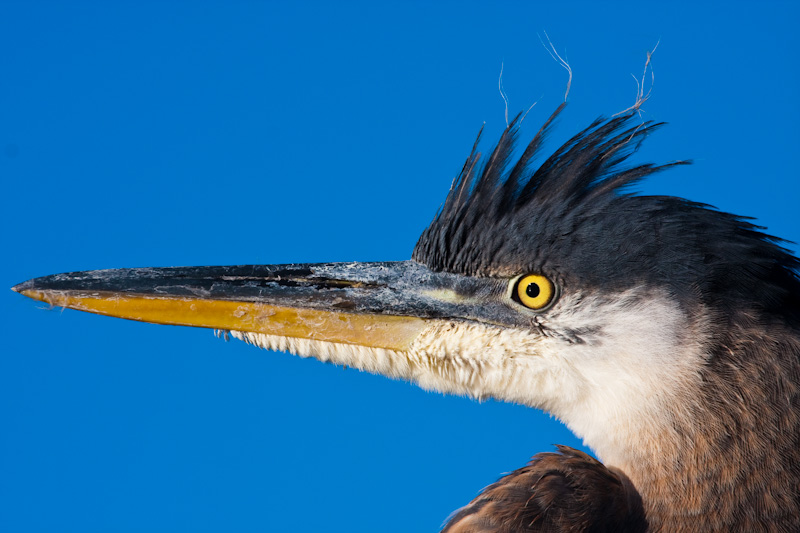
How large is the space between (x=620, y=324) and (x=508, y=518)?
513 mm

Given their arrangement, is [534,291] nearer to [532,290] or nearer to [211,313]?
[532,290]

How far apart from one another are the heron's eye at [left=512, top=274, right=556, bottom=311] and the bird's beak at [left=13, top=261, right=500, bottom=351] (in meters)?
0.17

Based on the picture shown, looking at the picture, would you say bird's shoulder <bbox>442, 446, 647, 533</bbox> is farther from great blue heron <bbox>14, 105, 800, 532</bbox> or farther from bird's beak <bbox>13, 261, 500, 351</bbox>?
bird's beak <bbox>13, 261, 500, 351</bbox>

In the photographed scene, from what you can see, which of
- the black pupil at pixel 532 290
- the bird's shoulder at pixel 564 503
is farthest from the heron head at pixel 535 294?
the bird's shoulder at pixel 564 503

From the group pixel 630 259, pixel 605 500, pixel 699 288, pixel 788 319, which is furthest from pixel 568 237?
pixel 605 500

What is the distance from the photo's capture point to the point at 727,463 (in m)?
1.54

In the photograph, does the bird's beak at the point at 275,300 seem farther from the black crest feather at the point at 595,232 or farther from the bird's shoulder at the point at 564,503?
the bird's shoulder at the point at 564,503

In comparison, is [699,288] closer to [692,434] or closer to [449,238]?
[692,434]

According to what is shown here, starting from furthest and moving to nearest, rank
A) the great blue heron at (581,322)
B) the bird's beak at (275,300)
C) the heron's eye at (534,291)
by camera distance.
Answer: the bird's beak at (275,300)
the heron's eye at (534,291)
the great blue heron at (581,322)

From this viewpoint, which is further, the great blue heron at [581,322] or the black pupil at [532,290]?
the black pupil at [532,290]

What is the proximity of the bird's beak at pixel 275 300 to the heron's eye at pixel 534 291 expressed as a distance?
0.57 ft

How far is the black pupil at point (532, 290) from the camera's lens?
5.73 ft

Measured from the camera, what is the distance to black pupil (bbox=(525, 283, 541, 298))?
175cm

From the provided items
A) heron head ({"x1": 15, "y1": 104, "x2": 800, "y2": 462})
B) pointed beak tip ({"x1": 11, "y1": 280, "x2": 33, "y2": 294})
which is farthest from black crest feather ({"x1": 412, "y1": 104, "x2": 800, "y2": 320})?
pointed beak tip ({"x1": 11, "y1": 280, "x2": 33, "y2": 294})
